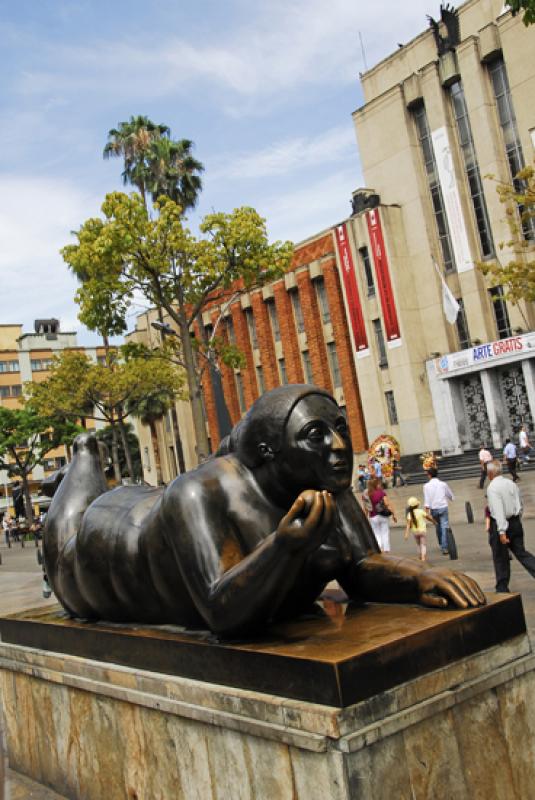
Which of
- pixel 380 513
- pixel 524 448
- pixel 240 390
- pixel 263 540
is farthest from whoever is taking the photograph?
pixel 240 390

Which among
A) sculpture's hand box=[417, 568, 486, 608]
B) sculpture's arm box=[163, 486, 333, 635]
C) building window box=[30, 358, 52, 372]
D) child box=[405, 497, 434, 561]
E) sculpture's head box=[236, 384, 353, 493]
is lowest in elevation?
child box=[405, 497, 434, 561]

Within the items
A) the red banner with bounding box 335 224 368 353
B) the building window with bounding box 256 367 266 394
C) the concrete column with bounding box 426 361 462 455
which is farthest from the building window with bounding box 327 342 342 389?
the concrete column with bounding box 426 361 462 455

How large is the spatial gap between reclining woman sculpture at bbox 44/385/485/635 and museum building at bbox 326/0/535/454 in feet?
97.9

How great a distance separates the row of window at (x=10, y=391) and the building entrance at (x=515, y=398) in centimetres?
5781

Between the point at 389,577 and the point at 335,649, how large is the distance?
Result: 658 millimetres

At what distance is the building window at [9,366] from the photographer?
259 ft

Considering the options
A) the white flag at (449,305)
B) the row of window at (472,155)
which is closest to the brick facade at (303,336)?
the row of window at (472,155)

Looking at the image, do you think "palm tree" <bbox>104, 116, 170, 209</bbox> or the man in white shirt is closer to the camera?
the man in white shirt

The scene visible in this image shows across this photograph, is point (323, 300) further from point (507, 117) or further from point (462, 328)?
point (507, 117)

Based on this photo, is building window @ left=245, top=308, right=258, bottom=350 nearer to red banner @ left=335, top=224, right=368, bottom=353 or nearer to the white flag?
red banner @ left=335, top=224, right=368, bottom=353

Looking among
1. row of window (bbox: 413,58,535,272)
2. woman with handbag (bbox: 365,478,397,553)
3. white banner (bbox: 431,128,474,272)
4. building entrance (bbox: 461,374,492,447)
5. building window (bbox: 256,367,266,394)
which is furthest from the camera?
building window (bbox: 256,367,266,394)

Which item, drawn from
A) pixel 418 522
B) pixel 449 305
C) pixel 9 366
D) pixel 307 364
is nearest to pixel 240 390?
pixel 307 364

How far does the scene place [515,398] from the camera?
32719 mm

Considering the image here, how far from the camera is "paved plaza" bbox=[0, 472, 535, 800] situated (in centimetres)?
676
